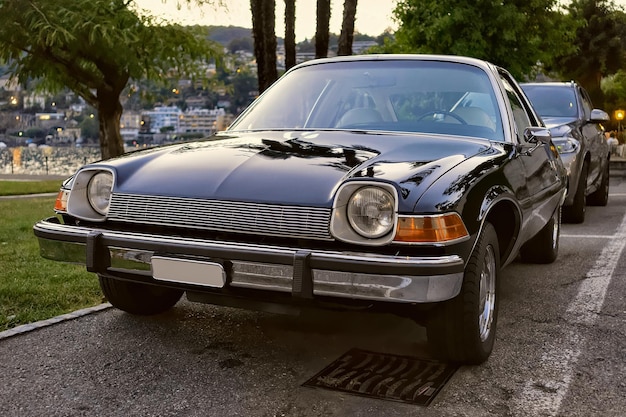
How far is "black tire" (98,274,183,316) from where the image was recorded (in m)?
4.27

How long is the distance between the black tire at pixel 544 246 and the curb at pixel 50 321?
336 centimetres

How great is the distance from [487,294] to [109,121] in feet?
84.3

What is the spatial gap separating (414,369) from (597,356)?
97 cm

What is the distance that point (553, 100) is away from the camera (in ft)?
31.2

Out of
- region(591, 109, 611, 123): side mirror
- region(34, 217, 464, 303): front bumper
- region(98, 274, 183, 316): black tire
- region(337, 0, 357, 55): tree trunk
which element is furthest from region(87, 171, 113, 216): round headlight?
region(337, 0, 357, 55): tree trunk

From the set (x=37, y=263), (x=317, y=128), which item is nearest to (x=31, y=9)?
(x=37, y=263)

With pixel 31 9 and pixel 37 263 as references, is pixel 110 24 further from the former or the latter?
pixel 37 263

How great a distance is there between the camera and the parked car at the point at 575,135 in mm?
8328

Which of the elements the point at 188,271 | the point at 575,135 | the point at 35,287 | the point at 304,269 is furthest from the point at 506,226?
the point at 575,135

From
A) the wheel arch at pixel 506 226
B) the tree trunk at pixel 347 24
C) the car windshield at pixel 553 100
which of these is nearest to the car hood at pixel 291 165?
the wheel arch at pixel 506 226

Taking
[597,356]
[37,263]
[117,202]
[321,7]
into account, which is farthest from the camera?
[321,7]

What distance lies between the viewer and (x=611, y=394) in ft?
10.8

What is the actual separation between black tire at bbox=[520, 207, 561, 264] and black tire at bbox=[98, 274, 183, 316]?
2999mm

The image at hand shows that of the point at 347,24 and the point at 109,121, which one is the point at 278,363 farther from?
the point at 109,121
